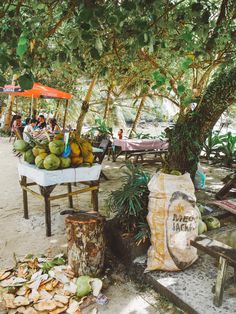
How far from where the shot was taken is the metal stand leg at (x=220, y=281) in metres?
2.56

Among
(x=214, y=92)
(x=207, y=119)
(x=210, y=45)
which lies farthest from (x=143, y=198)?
(x=210, y=45)

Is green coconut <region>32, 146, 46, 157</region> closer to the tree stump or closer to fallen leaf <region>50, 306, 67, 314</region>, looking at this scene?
the tree stump

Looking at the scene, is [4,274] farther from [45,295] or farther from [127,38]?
[127,38]

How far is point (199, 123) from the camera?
397cm

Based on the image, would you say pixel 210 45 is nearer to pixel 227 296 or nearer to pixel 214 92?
pixel 214 92

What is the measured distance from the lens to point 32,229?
4.38 m

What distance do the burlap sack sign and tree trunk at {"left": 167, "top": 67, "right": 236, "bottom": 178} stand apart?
37.1 inches

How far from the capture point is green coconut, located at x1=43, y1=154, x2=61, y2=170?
392 cm

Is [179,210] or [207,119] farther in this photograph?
[207,119]

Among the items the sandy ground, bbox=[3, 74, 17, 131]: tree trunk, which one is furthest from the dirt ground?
bbox=[3, 74, 17, 131]: tree trunk

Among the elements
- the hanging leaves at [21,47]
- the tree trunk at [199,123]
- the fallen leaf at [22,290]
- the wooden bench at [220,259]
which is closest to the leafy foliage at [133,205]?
the tree trunk at [199,123]

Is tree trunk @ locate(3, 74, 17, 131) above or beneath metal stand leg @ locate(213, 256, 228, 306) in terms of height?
above

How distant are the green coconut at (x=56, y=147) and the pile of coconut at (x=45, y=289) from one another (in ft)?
4.53

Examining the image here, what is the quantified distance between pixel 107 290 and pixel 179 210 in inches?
42.3
